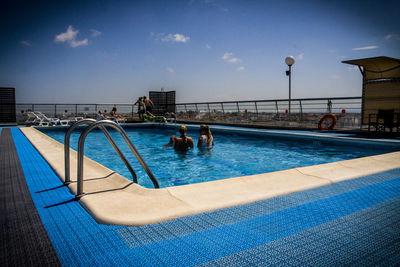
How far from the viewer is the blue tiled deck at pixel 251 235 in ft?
4.22

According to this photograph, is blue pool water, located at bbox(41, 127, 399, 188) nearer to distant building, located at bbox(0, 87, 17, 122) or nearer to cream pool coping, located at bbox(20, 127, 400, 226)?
cream pool coping, located at bbox(20, 127, 400, 226)

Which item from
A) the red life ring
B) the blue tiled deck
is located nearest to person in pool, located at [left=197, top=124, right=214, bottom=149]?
the blue tiled deck

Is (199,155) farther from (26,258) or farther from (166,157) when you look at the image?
(26,258)

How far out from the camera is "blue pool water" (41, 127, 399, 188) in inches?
206

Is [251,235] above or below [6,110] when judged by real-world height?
below

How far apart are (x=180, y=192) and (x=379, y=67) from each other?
9.62 m

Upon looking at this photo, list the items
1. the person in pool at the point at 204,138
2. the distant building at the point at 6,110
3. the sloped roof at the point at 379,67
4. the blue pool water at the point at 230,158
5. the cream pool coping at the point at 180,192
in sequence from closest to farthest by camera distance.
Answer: the cream pool coping at the point at 180,192
the blue pool water at the point at 230,158
the person in pool at the point at 204,138
the sloped roof at the point at 379,67
the distant building at the point at 6,110

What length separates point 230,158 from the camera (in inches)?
259

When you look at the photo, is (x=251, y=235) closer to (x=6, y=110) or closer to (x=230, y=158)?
(x=230, y=158)

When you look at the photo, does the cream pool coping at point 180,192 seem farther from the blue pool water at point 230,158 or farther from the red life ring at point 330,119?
the red life ring at point 330,119

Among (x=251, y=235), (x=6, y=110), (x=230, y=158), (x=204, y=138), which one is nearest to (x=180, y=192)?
(x=251, y=235)

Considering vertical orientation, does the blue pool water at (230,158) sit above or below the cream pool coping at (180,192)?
below

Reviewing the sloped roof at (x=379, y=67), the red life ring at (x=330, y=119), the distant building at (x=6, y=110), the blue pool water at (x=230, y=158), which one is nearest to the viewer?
the blue pool water at (x=230, y=158)

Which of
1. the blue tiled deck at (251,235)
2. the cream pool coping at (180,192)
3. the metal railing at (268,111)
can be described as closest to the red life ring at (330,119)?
the metal railing at (268,111)
